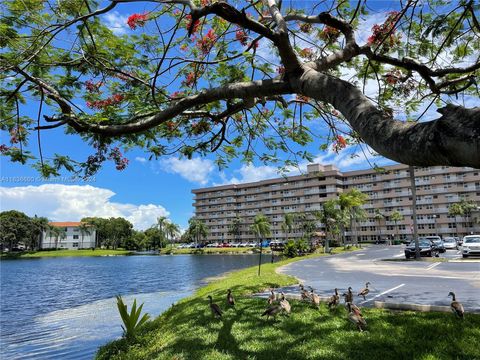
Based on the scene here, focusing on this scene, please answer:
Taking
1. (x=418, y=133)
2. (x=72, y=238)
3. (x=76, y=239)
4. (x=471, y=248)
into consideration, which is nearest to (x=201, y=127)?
(x=418, y=133)

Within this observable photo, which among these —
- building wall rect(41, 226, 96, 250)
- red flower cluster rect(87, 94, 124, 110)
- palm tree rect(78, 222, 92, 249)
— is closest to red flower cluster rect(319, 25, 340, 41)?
red flower cluster rect(87, 94, 124, 110)

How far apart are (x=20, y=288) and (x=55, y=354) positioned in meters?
23.6

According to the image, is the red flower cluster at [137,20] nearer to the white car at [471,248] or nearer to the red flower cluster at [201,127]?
the red flower cluster at [201,127]

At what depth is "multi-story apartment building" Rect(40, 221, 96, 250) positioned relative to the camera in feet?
373

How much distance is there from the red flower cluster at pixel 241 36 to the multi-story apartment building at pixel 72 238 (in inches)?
4644

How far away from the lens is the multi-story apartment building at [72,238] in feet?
373

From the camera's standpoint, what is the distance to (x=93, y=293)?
2500 centimetres

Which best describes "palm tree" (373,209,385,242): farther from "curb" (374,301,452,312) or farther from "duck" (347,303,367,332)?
"duck" (347,303,367,332)

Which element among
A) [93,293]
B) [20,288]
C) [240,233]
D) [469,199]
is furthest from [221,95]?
[240,233]

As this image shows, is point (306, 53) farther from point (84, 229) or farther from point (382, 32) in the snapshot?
point (84, 229)

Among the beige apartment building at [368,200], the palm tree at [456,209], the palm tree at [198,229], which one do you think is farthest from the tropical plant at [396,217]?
the palm tree at [198,229]

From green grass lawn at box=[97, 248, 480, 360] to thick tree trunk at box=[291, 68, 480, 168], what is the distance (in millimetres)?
4048

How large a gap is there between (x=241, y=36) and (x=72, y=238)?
126m

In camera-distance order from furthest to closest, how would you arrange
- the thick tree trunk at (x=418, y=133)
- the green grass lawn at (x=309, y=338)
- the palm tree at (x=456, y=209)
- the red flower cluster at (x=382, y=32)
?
the palm tree at (x=456, y=209), the red flower cluster at (x=382, y=32), the green grass lawn at (x=309, y=338), the thick tree trunk at (x=418, y=133)
